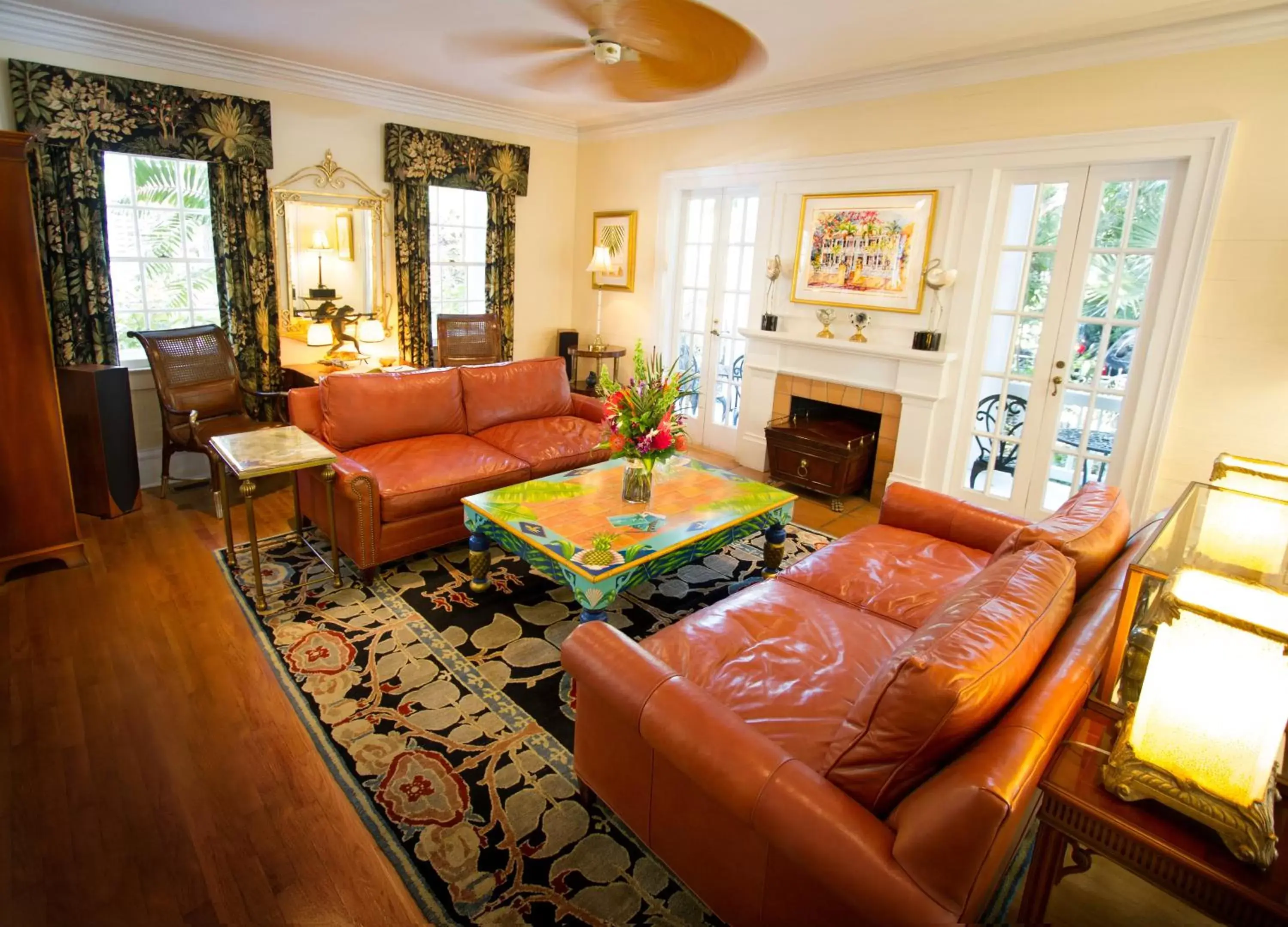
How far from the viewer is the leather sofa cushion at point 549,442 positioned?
150 inches

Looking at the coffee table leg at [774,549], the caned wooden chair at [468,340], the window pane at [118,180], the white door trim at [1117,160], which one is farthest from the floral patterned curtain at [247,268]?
the coffee table leg at [774,549]

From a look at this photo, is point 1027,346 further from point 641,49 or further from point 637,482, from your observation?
point 641,49

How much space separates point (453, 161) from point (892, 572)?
187 inches

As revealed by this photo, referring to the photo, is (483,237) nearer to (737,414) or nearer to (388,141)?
(388,141)

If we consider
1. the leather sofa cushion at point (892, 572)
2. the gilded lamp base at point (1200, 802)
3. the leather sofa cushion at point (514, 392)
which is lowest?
the leather sofa cushion at point (892, 572)

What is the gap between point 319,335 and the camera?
4.68m

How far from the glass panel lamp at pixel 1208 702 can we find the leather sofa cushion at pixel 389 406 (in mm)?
3401

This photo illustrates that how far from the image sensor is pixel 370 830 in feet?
6.06

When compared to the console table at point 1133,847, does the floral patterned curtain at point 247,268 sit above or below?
above

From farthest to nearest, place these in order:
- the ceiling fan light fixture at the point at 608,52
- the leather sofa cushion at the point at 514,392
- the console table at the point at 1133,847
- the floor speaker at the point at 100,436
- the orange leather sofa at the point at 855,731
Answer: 1. the leather sofa cushion at the point at 514,392
2. the floor speaker at the point at 100,436
3. the ceiling fan light fixture at the point at 608,52
4. the orange leather sofa at the point at 855,731
5. the console table at the point at 1133,847

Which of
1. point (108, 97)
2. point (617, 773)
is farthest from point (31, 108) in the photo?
point (617, 773)

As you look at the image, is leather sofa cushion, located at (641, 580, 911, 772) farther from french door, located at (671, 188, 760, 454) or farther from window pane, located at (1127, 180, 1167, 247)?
french door, located at (671, 188, 760, 454)

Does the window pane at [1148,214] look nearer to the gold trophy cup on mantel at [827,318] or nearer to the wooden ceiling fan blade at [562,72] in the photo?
the gold trophy cup on mantel at [827,318]

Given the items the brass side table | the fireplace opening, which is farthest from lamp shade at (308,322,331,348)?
the fireplace opening
